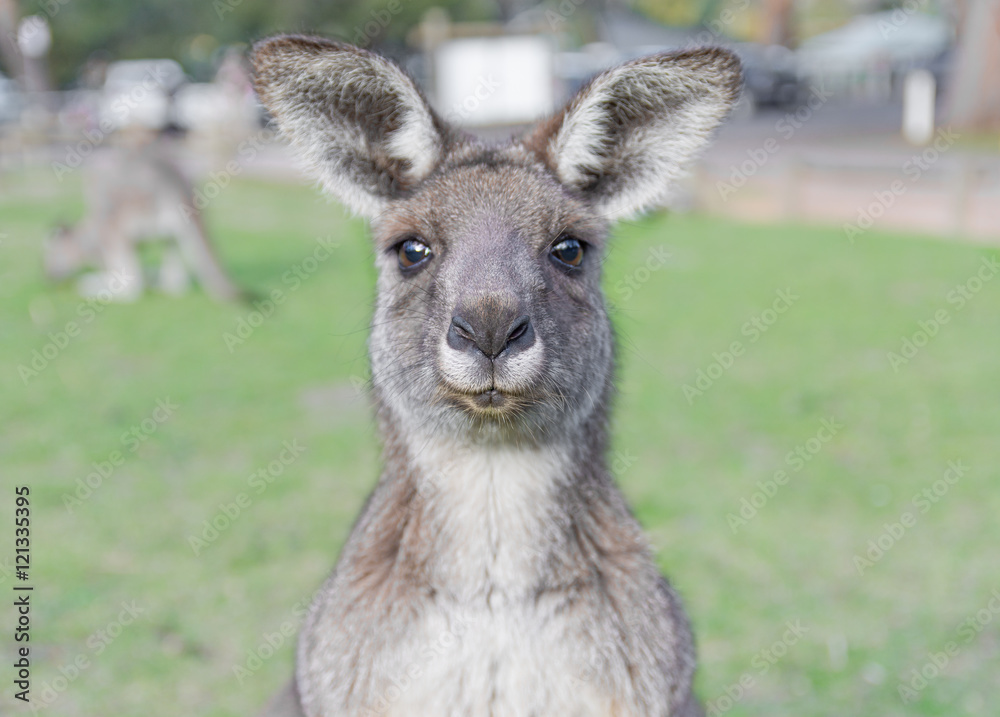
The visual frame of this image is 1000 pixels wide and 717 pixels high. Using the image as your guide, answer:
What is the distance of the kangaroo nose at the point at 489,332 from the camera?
6.73ft

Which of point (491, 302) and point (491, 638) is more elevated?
point (491, 302)

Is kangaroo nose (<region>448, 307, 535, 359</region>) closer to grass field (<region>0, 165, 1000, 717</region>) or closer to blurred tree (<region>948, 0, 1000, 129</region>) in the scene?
grass field (<region>0, 165, 1000, 717</region>)

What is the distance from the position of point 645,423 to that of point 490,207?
4.31 meters

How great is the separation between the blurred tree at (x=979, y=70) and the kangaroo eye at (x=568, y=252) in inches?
715

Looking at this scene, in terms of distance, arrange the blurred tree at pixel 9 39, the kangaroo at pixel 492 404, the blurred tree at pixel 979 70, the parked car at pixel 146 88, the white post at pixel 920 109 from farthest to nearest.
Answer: the blurred tree at pixel 9 39 → the parked car at pixel 146 88 → the white post at pixel 920 109 → the blurred tree at pixel 979 70 → the kangaroo at pixel 492 404

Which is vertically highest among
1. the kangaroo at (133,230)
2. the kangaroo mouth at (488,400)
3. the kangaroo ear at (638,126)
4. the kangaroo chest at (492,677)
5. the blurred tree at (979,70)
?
the kangaroo ear at (638,126)

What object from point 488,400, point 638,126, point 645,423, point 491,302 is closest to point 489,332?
point 491,302

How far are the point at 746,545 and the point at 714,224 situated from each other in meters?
8.37

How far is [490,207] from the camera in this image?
238 centimetres

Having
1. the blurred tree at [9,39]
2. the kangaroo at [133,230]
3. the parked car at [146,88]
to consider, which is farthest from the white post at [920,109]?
the blurred tree at [9,39]

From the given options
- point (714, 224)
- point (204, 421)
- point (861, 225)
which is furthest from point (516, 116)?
point (204, 421)

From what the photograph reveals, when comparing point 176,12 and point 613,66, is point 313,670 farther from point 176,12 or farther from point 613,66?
point 176,12

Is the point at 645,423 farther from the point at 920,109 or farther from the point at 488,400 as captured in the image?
the point at 920,109

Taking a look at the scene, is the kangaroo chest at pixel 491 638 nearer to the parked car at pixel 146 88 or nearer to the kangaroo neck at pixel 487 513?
the kangaroo neck at pixel 487 513
